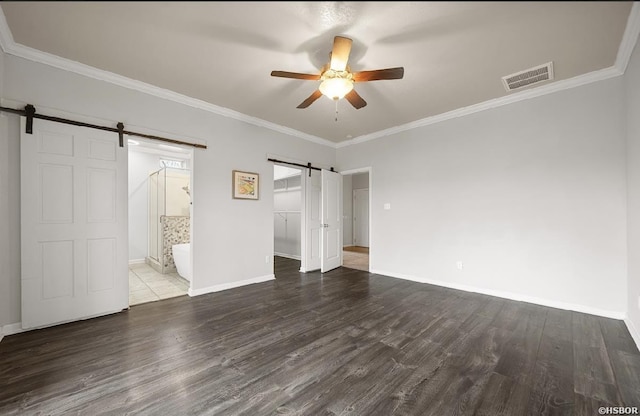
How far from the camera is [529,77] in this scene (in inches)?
111

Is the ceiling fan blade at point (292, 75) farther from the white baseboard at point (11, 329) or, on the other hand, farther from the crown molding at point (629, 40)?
the white baseboard at point (11, 329)

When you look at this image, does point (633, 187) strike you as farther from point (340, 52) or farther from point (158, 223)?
point (158, 223)

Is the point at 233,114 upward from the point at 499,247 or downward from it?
upward

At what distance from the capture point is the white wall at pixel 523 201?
274cm

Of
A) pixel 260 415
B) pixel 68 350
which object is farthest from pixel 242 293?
pixel 260 415

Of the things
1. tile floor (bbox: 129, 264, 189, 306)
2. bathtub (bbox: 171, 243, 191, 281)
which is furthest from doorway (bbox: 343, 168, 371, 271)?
tile floor (bbox: 129, 264, 189, 306)

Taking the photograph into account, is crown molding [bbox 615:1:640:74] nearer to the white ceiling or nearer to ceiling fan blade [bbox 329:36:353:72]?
the white ceiling

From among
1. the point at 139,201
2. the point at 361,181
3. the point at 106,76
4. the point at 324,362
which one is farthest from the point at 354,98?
the point at 361,181

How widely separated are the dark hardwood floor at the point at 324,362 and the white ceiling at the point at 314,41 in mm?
2286

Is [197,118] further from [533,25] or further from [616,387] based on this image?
[616,387]

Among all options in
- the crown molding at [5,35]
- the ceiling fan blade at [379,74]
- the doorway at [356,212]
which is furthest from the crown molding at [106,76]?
the doorway at [356,212]

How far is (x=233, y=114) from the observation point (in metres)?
3.81

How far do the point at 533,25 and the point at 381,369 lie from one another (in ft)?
9.52

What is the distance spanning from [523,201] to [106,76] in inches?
203
